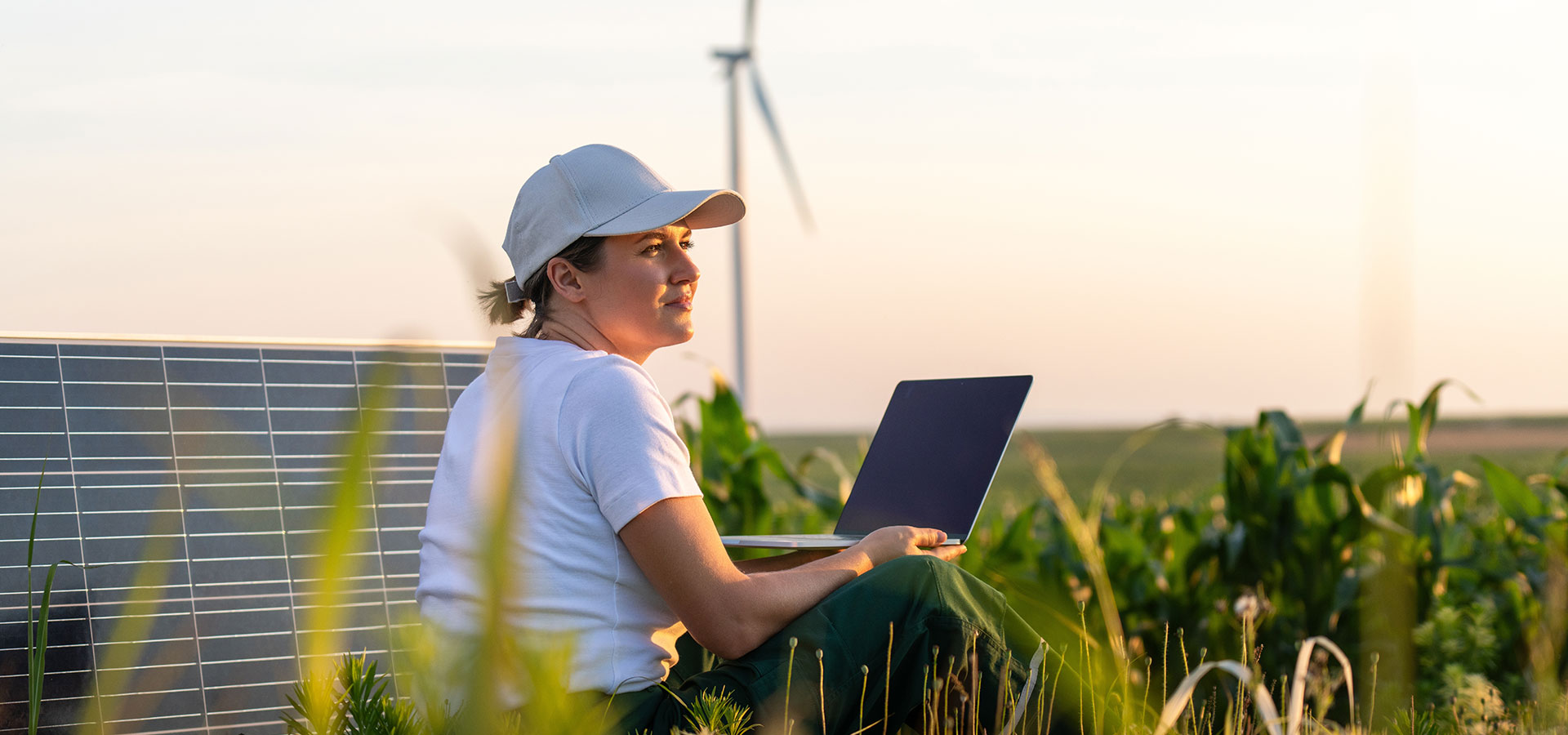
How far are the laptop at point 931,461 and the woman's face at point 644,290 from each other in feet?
1.64

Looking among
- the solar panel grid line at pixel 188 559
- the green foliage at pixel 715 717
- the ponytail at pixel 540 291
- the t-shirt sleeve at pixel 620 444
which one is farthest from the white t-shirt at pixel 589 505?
the solar panel grid line at pixel 188 559

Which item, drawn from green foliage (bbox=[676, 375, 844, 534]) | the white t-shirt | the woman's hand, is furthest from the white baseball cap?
green foliage (bbox=[676, 375, 844, 534])

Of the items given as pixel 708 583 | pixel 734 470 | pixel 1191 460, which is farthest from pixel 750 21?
pixel 1191 460

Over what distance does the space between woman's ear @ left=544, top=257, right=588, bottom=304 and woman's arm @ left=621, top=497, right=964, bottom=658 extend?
596mm

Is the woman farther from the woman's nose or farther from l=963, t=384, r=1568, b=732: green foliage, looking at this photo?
l=963, t=384, r=1568, b=732: green foliage

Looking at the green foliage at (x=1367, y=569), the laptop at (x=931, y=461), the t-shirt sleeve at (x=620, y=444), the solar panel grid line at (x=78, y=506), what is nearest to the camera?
the t-shirt sleeve at (x=620, y=444)

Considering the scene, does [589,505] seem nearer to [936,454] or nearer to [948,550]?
[948,550]

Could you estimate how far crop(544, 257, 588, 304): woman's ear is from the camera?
270 cm

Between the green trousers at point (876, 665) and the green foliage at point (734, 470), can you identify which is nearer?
the green trousers at point (876, 665)

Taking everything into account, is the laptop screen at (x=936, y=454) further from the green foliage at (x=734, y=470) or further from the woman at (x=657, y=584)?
the green foliage at (x=734, y=470)

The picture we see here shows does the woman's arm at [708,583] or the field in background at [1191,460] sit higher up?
the woman's arm at [708,583]

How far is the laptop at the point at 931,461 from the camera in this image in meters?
2.87

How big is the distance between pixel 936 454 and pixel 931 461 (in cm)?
2

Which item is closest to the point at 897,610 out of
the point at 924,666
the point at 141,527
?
the point at 924,666
